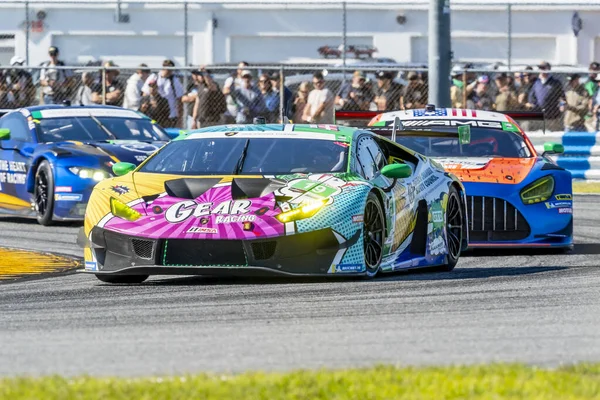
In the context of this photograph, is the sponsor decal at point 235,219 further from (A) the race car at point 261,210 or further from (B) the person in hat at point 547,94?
(B) the person in hat at point 547,94

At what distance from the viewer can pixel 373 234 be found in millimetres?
9477

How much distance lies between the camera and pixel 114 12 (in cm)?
2855

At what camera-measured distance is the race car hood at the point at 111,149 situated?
15.0 m

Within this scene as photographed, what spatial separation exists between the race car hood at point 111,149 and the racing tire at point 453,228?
4.59 meters

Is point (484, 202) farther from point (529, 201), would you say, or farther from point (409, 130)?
point (409, 130)

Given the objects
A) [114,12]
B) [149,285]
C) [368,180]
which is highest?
[114,12]

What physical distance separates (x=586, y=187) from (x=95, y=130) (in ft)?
27.5

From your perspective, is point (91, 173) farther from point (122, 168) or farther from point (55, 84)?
point (55, 84)

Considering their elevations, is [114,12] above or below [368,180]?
above

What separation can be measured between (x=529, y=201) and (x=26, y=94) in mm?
12191

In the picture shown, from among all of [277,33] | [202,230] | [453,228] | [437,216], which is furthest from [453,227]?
[277,33]

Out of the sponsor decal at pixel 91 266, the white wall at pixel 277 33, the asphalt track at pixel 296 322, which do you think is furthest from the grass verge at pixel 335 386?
the white wall at pixel 277 33

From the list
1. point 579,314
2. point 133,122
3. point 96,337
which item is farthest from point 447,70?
point 96,337

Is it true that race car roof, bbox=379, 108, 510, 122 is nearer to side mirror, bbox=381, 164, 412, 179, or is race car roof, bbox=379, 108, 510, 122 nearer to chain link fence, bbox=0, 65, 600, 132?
side mirror, bbox=381, 164, 412, 179
